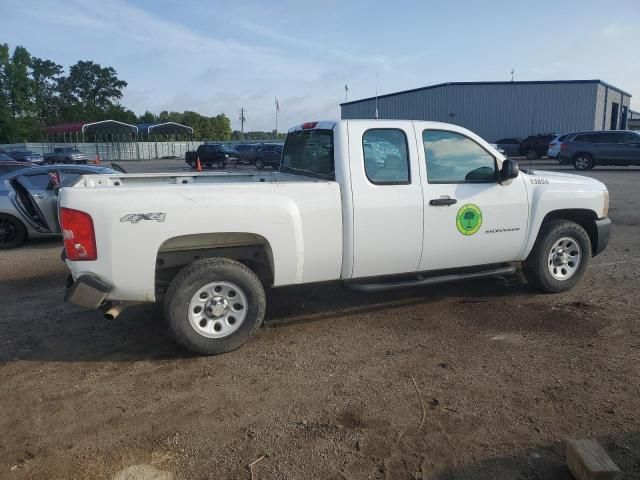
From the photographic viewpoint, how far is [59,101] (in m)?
98.2

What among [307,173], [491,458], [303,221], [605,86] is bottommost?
[491,458]

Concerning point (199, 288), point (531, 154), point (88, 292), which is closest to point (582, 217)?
point (199, 288)

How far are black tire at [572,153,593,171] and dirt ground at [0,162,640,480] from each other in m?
19.9

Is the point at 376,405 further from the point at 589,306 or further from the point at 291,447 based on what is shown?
the point at 589,306

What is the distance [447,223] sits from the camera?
505 centimetres

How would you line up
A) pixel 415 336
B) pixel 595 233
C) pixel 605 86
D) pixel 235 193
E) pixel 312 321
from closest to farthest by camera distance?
pixel 235 193
pixel 415 336
pixel 312 321
pixel 595 233
pixel 605 86

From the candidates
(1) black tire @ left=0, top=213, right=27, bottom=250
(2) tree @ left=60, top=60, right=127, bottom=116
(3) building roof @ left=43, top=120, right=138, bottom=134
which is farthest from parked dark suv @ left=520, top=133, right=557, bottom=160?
(2) tree @ left=60, top=60, right=127, bottom=116

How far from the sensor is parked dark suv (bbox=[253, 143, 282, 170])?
113 ft

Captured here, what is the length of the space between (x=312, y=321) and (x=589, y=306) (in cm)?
289

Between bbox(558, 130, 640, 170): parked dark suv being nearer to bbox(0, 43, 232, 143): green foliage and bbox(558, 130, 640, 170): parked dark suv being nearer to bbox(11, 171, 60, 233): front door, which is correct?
bbox(11, 171, 60, 233): front door

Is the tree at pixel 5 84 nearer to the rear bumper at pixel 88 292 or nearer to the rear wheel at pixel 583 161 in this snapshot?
the rear wheel at pixel 583 161

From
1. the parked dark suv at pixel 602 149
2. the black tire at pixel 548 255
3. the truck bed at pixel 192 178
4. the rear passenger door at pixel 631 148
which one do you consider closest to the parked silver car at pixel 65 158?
the parked dark suv at pixel 602 149

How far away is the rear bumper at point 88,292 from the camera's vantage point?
3.99 meters

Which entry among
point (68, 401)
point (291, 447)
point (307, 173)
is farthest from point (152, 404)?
point (307, 173)
